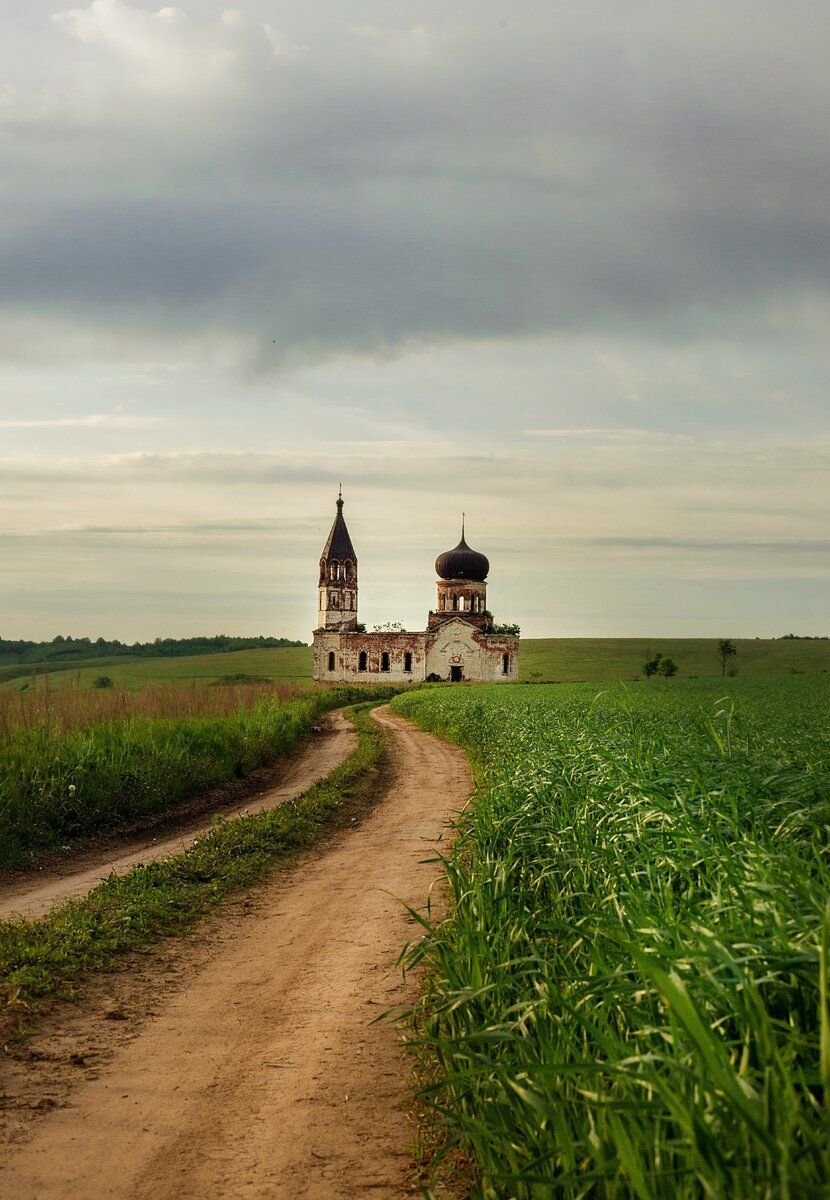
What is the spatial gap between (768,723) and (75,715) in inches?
540

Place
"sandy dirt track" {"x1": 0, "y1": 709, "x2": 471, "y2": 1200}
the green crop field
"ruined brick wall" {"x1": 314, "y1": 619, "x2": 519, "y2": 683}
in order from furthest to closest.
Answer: "ruined brick wall" {"x1": 314, "y1": 619, "x2": 519, "y2": 683} < "sandy dirt track" {"x1": 0, "y1": 709, "x2": 471, "y2": 1200} < the green crop field

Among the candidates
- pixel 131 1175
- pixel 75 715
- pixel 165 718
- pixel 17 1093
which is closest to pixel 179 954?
pixel 17 1093

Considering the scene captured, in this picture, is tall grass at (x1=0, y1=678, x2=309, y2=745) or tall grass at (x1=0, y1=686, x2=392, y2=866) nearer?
tall grass at (x1=0, y1=686, x2=392, y2=866)

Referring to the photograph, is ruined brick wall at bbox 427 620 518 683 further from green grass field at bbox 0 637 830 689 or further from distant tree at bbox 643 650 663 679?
distant tree at bbox 643 650 663 679

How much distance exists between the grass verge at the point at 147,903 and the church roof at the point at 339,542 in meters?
68.8

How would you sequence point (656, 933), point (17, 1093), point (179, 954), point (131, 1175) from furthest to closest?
point (179, 954) → point (17, 1093) → point (131, 1175) → point (656, 933)

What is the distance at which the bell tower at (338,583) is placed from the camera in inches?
3302

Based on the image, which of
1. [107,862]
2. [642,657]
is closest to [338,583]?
[642,657]

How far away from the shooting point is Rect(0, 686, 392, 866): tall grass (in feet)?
44.8

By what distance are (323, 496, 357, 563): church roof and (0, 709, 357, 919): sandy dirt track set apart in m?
64.2

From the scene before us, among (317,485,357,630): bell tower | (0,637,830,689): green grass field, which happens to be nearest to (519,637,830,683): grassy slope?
(0,637,830,689): green grass field

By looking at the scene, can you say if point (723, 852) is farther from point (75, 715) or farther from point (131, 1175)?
point (75, 715)

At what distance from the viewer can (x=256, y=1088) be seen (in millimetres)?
5730

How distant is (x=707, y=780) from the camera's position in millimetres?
7551
